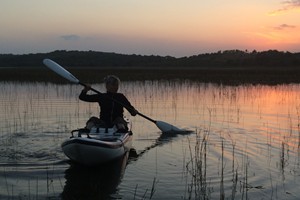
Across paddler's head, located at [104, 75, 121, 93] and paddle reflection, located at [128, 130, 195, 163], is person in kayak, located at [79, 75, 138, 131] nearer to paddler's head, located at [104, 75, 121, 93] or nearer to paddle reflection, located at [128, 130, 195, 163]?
paddler's head, located at [104, 75, 121, 93]

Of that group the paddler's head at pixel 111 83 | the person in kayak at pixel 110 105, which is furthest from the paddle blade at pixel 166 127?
the paddler's head at pixel 111 83

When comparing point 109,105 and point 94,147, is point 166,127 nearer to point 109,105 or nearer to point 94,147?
point 109,105

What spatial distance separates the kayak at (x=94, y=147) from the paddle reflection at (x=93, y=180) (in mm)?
153

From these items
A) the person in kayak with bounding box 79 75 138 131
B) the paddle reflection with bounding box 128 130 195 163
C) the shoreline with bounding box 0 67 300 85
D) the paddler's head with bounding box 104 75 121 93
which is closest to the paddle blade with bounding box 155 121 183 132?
the paddle reflection with bounding box 128 130 195 163

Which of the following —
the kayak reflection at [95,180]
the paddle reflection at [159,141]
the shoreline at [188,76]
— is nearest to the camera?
the kayak reflection at [95,180]

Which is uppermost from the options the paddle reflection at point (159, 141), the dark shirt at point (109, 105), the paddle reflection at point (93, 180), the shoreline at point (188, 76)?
the shoreline at point (188, 76)

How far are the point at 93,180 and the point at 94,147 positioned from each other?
0.61 m

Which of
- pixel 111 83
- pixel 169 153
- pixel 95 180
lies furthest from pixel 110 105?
pixel 95 180

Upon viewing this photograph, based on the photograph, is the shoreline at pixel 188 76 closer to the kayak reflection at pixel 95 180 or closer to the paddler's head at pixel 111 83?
the paddler's head at pixel 111 83

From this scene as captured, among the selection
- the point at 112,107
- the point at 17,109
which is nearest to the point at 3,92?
the point at 17,109

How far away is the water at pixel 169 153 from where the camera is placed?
6.83 meters

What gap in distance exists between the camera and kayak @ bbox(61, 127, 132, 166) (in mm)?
7645

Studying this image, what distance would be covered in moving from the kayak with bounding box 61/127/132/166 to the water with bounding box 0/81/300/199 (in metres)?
0.22

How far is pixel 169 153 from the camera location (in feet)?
32.0
